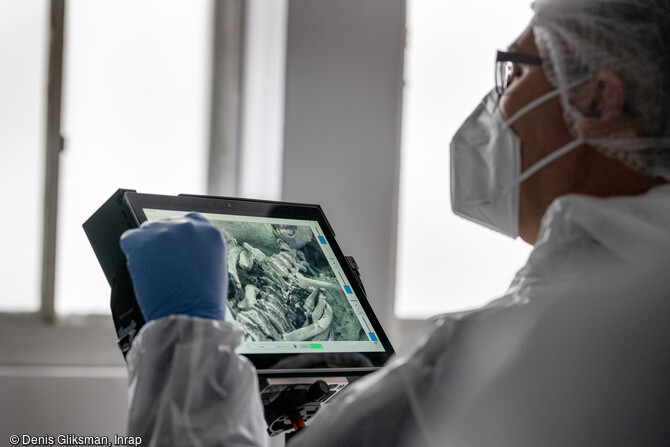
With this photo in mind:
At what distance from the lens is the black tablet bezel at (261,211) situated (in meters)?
0.98

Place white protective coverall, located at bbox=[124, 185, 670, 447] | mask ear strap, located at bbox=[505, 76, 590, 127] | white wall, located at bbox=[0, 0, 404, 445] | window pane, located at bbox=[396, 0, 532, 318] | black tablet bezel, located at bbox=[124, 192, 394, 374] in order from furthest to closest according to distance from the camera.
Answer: window pane, located at bbox=[396, 0, 532, 318] → white wall, located at bbox=[0, 0, 404, 445] → black tablet bezel, located at bbox=[124, 192, 394, 374] → mask ear strap, located at bbox=[505, 76, 590, 127] → white protective coverall, located at bbox=[124, 185, 670, 447]

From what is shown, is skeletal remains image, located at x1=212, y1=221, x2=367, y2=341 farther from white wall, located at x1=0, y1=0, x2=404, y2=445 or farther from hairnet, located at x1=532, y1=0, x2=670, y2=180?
white wall, located at x1=0, y1=0, x2=404, y2=445

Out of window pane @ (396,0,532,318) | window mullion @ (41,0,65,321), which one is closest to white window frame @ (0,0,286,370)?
window mullion @ (41,0,65,321)

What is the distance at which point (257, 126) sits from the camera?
2.07 meters

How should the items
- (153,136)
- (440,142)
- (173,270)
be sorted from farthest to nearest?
(440,142) < (153,136) < (173,270)

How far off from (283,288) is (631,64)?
0.58 meters

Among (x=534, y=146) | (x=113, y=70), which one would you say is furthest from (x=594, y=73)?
(x=113, y=70)

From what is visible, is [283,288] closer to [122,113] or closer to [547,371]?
[547,371]

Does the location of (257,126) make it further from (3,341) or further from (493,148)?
(493,148)

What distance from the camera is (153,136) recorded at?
2.04 metres

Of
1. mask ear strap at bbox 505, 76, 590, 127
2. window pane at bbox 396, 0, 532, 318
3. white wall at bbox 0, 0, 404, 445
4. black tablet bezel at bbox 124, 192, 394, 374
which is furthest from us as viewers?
window pane at bbox 396, 0, 532, 318

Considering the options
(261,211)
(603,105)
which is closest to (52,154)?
(261,211)

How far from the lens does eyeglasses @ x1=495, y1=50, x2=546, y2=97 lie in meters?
0.90

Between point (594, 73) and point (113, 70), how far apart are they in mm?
1560
